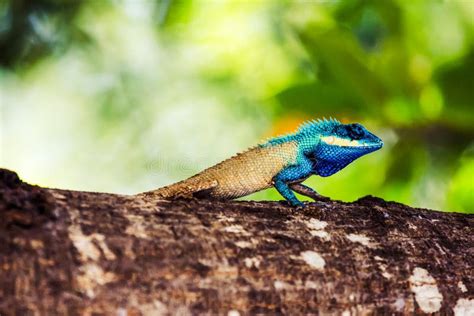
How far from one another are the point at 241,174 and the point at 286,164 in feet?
1.07

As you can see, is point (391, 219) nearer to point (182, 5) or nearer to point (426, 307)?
point (426, 307)

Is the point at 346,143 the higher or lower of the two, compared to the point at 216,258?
higher

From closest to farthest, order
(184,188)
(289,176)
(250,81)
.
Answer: (184,188) → (289,176) → (250,81)

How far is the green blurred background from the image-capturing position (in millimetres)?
5566

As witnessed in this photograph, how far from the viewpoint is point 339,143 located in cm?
446

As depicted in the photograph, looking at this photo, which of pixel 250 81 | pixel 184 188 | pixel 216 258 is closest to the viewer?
pixel 216 258

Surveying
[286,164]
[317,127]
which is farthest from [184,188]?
[317,127]

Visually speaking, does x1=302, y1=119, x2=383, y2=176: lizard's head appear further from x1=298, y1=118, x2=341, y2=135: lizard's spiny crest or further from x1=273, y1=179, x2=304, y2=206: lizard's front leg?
x1=273, y1=179, x2=304, y2=206: lizard's front leg

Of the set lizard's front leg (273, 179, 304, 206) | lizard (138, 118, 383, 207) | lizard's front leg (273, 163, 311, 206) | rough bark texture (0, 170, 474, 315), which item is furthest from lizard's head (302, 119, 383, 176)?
rough bark texture (0, 170, 474, 315)

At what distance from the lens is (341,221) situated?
3.29 meters

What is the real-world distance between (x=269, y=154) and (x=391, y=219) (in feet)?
3.44

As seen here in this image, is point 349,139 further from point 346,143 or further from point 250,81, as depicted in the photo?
point 250,81

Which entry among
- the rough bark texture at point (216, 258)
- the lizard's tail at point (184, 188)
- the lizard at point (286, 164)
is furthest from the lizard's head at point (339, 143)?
the rough bark texture at point (216, 258)

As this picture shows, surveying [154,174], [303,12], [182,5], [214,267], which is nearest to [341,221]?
[214,267]
